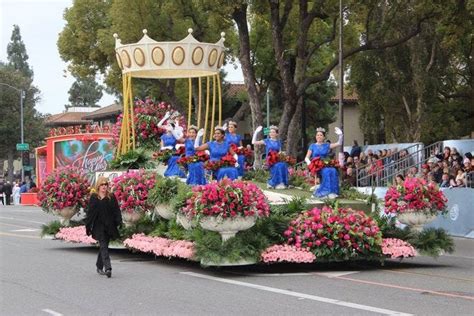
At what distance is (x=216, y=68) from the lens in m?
20.6

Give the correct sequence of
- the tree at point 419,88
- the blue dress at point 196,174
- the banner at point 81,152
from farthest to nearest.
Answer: the banner at point 81,152, the tree at point 419,88, the blue dress at point 196,174

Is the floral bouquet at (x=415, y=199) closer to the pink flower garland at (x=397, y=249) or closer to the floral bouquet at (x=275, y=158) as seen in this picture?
the pink flower garland at (x=397, y=249)

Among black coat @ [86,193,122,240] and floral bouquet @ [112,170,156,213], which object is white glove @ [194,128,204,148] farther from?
black coat @ [86,193,122,240]

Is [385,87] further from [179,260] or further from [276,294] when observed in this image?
[276,294]

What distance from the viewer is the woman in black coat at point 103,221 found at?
14203mm

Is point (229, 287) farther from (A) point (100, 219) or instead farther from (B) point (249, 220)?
(A) point (100, 219)

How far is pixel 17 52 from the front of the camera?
352ft

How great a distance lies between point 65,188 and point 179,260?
403 centimetres

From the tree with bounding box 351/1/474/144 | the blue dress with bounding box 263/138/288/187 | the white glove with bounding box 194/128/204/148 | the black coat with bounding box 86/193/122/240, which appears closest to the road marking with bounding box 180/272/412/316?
the black coat with bounding box 86/193/122/240

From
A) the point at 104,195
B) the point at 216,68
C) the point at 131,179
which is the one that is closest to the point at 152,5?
the point at 216,68

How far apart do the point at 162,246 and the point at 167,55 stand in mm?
5459

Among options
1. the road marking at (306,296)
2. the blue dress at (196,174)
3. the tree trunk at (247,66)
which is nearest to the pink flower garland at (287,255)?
the road marking at (306,296)

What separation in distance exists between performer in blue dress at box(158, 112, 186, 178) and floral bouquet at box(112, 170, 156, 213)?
5.01 ft

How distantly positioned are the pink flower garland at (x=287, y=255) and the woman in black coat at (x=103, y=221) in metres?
2.57
